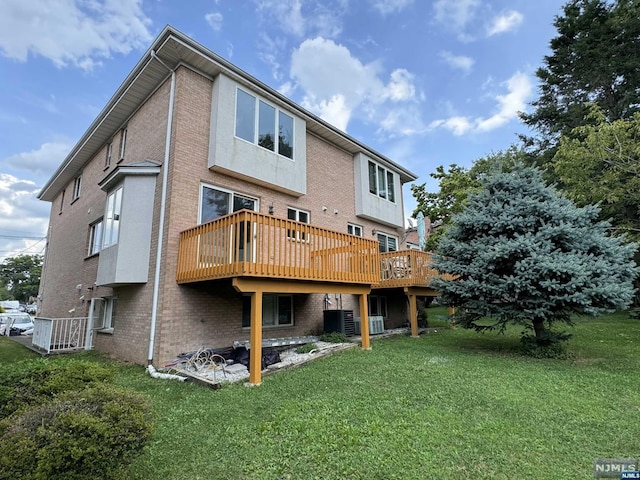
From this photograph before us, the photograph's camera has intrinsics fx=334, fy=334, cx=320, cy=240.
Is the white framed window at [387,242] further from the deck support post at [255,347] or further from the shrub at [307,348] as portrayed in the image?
the deck support post at [255,347]

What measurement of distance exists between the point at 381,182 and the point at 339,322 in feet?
24.0

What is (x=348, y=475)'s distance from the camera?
2.98 metres

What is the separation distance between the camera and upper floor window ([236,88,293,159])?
9523 mm

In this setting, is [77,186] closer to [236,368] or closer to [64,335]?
[64,335]

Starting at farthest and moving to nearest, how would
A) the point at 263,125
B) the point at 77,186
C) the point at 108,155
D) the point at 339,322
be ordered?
the point at 77,186
the point at 108,155
the point at 339,322
the point at 263,125

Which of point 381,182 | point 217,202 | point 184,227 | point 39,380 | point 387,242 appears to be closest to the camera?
point 39,380

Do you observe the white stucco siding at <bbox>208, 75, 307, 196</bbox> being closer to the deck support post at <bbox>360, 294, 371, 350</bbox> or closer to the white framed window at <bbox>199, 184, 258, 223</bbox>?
the white framed window at <bbox>199, 184, 258, 223</bbox>

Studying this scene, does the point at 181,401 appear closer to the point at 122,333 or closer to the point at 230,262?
the point at 230,262

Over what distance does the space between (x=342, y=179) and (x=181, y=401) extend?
992cm

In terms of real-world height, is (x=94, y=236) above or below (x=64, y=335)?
above

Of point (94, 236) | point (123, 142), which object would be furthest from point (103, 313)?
point (123, 142)

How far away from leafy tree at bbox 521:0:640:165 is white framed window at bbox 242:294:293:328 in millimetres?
17552

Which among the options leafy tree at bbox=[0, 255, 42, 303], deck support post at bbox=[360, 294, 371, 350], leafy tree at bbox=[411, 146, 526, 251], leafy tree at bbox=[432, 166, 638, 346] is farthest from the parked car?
leafy tree at bbox=[0, 255, 42, 303]

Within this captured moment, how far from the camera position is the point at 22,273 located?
2202 inches
